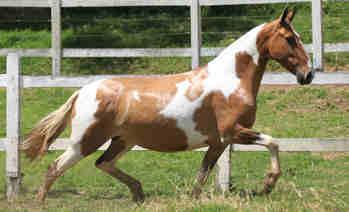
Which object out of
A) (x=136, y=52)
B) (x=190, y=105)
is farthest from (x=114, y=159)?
(x=136, y=52)

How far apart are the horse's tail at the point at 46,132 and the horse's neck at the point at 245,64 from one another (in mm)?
1470

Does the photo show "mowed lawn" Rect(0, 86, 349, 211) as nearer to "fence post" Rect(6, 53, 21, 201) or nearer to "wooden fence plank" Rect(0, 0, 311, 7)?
"fence post" Rect(6, 53, 21, 201)

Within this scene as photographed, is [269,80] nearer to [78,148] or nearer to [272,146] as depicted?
[272,146]

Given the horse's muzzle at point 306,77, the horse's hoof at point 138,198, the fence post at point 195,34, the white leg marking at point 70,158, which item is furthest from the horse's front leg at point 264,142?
the fence post at point 195,34

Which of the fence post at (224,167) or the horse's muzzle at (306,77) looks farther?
the fence post at (224,167)

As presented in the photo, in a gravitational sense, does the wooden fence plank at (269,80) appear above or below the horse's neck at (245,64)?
below

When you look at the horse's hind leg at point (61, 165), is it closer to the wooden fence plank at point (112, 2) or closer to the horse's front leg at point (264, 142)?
the horse's front leg at point (264, 142)

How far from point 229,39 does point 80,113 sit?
25.6 feet

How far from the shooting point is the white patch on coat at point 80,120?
8.55 m

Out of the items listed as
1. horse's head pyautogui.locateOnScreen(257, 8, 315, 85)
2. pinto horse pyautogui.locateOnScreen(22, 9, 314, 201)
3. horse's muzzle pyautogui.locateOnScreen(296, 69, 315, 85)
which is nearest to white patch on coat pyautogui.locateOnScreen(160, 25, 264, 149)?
pinto horse pyautogui.locateOnScreen(22, 9, 314, 201)

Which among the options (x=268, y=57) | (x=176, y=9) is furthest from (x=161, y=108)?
(x=176, y=9)

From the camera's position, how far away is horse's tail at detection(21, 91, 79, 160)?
28.9ft

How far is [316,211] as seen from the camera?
6.96 meters

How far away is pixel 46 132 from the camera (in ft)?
29.3
